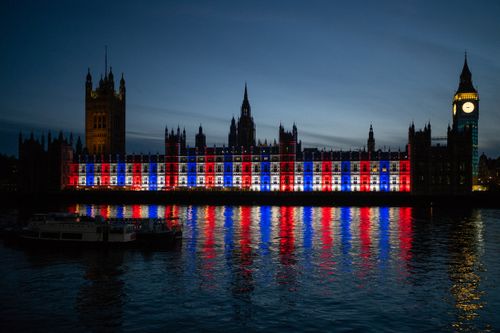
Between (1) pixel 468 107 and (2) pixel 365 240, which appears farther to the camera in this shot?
(1) pixel 468 107

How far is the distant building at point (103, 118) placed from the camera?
17588 cm

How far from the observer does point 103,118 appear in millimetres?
176625

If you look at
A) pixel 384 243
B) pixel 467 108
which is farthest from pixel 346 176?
pixel 384 243

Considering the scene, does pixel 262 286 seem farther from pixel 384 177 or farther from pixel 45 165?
pixel 45 165

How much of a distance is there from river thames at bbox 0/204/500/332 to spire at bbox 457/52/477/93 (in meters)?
133

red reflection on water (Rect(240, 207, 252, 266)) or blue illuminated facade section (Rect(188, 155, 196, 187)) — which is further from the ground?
blue illuminated facade section (Rect(188, 155, 196, 187))

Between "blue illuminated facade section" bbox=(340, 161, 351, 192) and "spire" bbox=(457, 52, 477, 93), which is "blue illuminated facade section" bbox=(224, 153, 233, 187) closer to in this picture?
"blue illuminated facade section" bbox=(340, 161, 351, 192)

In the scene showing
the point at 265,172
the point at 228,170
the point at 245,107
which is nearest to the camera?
the point at 265,172

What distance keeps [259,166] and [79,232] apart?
98.8 metres

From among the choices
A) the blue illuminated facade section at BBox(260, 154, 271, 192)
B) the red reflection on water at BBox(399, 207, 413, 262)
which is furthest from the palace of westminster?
the red reflection on water at BBox(399, 207, 413, 262)

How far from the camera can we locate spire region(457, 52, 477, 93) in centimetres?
17850

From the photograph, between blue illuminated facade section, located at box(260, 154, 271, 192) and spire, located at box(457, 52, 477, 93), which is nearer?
blue illuminated facade section, located at box(260, 154, 271, 192)

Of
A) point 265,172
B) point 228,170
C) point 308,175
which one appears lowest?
point 308,175

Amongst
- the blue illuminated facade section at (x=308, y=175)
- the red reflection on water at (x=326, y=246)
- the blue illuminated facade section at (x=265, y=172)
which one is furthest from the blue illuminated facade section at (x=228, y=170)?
the red reflection on water at (x=326, y=246)
